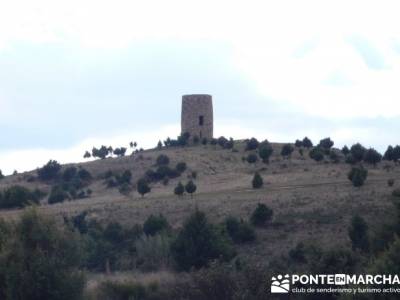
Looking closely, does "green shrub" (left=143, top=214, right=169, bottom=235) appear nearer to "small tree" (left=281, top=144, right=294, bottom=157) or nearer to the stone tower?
"small tree" (left=281, top=144, right=294, bottom=157)

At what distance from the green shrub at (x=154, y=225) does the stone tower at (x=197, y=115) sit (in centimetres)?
3120

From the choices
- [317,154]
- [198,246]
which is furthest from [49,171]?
[198,246]

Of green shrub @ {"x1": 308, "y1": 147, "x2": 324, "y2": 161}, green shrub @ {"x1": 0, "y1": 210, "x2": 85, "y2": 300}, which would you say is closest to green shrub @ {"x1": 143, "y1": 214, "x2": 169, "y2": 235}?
green shrub @ {"x1": 0, "y1": 210, "x2": 85, "y2": 300}

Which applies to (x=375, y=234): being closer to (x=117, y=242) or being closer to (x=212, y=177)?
(x=117, y=242)

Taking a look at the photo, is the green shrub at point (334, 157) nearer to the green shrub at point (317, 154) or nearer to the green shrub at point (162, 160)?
the green shrub at point (317, 154)

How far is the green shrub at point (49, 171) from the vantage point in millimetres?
75875

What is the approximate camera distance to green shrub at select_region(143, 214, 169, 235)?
1829 inches

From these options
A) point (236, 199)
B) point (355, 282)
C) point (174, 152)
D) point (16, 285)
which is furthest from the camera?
point (174, 152)

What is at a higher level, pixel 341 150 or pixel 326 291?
pixel 341 150

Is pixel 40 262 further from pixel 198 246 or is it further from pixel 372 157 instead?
pixel 372 157

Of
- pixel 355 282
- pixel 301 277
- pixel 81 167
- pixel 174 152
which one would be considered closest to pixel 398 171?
pixel 174 152

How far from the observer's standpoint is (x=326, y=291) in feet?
78.5

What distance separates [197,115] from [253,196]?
24.2 meters

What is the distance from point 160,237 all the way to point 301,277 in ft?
57.6
